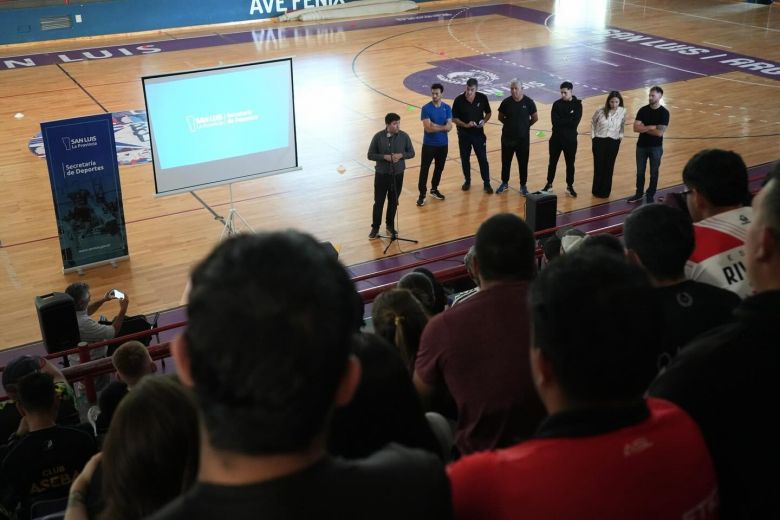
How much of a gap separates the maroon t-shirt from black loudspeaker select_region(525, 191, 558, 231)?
6970 mm

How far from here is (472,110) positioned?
13.2 m

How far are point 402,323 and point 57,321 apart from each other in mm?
5139

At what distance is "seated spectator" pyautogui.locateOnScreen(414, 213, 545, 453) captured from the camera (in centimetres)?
285

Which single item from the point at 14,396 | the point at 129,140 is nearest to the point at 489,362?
the point at 14,396

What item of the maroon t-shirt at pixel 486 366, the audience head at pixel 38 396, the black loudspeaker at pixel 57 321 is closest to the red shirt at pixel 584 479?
the maroon t-shirt at pixel 486 366

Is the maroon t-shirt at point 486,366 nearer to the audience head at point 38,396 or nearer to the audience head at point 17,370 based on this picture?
the audience head at point 38,396

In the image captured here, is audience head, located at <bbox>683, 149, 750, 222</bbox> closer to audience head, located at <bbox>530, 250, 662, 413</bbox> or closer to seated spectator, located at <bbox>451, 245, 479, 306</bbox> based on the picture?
seated spectator, located at <bbox>451, 245, 479, 306</bbox>

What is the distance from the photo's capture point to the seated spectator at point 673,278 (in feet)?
10.1

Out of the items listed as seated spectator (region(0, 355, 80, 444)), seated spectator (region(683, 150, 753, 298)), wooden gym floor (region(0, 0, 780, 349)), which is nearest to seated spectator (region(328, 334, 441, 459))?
seated spectator (region(683, 150, 753, 298))

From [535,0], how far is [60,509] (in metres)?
27.8

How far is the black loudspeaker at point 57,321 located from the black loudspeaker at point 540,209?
5.21 m

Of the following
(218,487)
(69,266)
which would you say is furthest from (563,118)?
(218,487)

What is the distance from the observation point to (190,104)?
1115 cm

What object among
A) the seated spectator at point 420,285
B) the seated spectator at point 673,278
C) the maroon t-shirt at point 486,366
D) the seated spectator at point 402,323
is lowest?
the seated spectator at point 420,285
